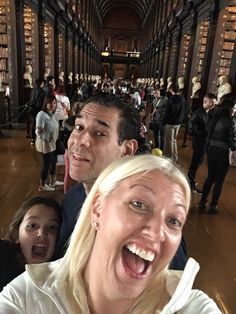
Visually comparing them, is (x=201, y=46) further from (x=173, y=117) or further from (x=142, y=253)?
(x=142, y=253)

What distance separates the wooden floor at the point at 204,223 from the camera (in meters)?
2.48

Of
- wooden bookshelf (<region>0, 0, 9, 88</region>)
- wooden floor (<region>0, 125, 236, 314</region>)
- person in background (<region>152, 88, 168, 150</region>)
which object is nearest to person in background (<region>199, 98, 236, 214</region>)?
wooden floor (<region>0, 125, 236, 314</region>)

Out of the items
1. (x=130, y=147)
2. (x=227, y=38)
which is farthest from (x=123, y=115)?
(x=227, y=38)

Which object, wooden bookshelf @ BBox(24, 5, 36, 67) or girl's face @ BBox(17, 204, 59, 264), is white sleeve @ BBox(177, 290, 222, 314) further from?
wooden bookshelf @ BBox(24, 5, 36, 67)

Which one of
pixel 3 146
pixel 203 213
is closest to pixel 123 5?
pixel 3 146

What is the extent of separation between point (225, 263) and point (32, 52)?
29.2 feet

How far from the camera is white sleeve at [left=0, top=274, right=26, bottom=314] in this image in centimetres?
71

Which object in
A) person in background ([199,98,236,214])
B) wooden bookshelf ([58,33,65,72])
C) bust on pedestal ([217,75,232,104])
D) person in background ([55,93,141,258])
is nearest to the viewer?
person in background ([55,93,141,258])

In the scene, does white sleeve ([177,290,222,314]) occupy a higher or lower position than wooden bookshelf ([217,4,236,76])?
lower

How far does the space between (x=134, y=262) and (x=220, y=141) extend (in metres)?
3.14

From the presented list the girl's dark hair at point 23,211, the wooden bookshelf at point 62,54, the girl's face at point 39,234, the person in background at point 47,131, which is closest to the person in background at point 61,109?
the person in background at point 47,131

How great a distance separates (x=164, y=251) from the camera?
30.0 inches

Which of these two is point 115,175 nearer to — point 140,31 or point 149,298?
point 149,298

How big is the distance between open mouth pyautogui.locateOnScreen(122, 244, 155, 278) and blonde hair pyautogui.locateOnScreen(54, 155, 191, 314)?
0.30ft
